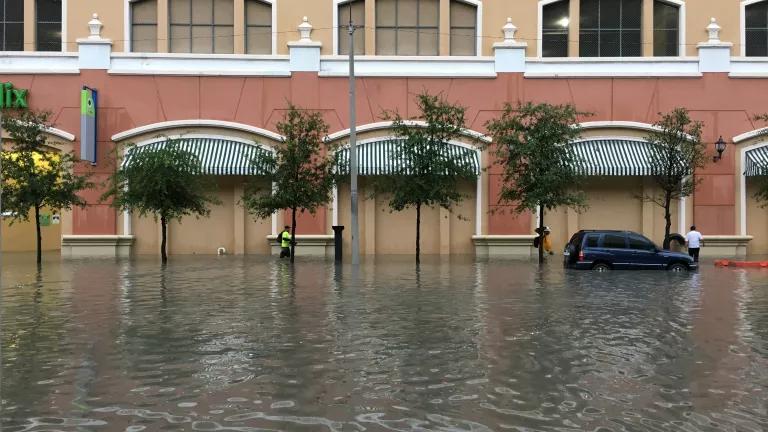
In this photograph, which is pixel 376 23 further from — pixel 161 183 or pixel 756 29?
pixel 756 29

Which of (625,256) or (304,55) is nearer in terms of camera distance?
(625,256)

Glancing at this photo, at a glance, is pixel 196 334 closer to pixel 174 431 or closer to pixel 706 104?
pixel 174 431

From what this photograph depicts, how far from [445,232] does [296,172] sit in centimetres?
777

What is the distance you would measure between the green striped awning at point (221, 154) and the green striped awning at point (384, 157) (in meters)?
3.79

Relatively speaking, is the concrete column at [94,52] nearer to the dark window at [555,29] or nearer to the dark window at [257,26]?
the dark window at [257,26]

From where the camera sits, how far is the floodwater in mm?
5949

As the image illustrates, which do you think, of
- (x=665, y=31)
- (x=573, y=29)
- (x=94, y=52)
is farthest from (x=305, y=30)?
(x=665, y=31)

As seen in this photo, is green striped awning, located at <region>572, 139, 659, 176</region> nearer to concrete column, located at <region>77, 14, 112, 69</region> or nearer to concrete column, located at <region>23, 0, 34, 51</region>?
concrete column, located at <region>77, 14, 112, 69</region>

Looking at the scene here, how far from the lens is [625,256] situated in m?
23.0

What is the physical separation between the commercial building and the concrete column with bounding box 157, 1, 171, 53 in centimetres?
4

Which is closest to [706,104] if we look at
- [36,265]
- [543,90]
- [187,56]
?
[543,90]

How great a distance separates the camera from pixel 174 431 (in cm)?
550

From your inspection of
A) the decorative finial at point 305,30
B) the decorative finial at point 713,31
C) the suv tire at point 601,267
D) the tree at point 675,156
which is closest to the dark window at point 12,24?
the decorative finial at point 305,30

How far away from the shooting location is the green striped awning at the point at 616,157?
3009cm
